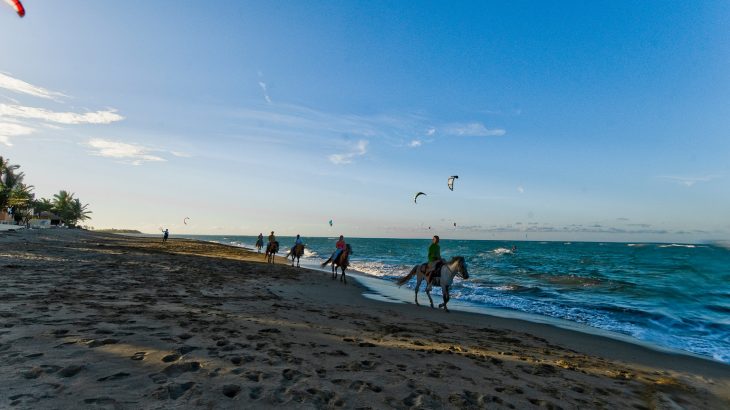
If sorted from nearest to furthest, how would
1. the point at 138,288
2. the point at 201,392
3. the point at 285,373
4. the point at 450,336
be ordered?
the point at 201,392
the point at 285,373
the point at 450,336
the point at 138,288

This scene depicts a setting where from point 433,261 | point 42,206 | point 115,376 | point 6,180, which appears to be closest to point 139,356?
point 115,376

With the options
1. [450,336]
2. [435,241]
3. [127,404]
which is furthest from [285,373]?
[435,241]

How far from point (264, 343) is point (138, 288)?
6830mm

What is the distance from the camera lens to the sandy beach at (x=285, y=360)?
407cm

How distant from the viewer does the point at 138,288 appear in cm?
1072

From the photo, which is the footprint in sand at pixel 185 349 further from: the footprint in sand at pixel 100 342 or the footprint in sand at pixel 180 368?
the footprint in sand at pixel 100 342

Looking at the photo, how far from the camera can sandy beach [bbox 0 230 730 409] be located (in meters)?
4.07

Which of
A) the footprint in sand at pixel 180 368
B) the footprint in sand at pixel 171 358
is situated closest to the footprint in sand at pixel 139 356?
the footprint in sand at pixel 171 358

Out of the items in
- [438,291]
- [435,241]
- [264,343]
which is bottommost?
[438,291]

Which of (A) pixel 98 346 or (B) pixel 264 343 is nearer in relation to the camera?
(A) pixel 98 346

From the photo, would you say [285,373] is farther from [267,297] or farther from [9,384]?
[267,297]

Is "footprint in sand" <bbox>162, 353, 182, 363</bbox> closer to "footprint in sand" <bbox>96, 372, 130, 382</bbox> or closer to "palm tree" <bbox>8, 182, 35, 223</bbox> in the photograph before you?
"footprint in sand" <bbox>96, 372, 130, 382</bbox>

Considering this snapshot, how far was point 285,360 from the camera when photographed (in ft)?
17.8

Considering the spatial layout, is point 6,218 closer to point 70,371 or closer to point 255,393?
point 70,371
